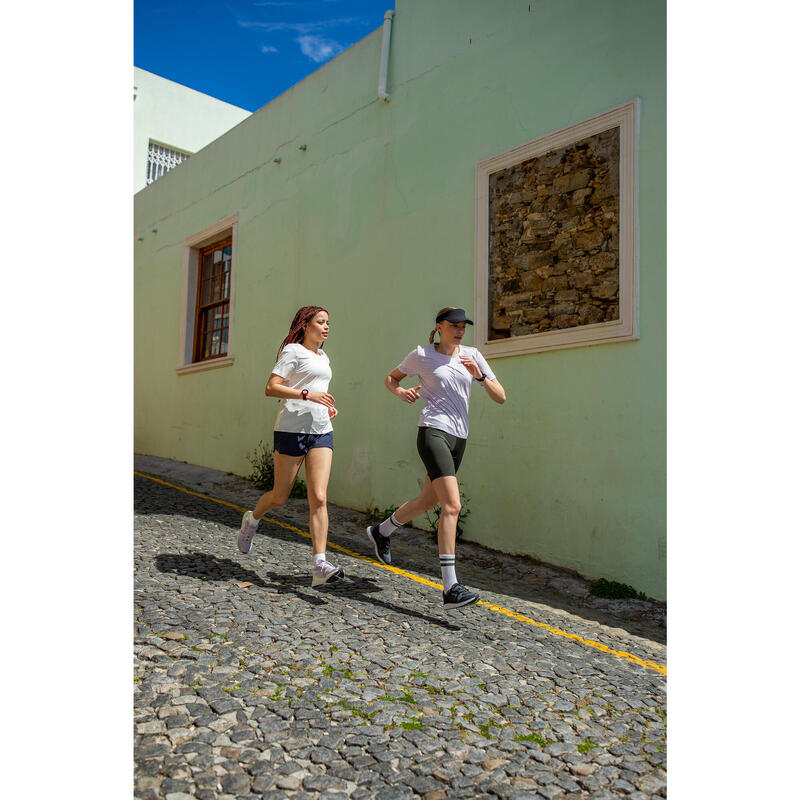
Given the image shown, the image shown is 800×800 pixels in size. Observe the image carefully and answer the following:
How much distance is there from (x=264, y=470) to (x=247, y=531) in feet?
13.6

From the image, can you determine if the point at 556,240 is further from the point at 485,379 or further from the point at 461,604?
the point at 461,604

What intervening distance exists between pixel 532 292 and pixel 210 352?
6690 mm

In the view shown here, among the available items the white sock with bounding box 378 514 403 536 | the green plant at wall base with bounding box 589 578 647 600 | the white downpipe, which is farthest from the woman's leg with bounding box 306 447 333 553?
the white downpipe

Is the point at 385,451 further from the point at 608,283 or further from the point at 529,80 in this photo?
the point at 529,80

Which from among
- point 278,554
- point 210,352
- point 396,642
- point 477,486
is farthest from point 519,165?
point 210,352

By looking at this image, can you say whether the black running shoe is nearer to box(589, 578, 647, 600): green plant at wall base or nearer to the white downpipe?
box(589, 578, 647, 600): green plant at wall base

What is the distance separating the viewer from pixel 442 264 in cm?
720

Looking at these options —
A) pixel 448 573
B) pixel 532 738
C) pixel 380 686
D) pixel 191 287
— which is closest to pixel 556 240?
pixel 448 573

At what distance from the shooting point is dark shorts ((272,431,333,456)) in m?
4.60

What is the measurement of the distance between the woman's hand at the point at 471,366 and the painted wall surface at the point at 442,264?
1.54 meters

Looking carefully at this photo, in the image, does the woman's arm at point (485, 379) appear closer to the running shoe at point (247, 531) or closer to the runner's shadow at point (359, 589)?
the runner's shadow at point (359, 589)

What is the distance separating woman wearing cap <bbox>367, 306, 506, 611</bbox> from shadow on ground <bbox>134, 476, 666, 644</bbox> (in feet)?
1.47

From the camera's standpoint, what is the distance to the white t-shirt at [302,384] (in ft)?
15.1

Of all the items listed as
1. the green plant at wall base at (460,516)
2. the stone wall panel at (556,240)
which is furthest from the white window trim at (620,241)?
the green plant at wall base at (460,516)
